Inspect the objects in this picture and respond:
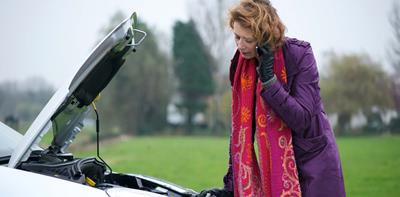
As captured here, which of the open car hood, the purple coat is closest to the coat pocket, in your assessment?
the purple coat

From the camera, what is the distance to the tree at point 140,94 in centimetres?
4588

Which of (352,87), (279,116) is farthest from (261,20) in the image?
(352,87)

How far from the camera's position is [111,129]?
44438 millimetres

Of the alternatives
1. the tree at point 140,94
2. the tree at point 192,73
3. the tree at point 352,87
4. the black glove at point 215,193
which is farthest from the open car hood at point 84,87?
the tree at point 192,73

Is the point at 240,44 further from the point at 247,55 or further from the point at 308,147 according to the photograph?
the point at 308,147

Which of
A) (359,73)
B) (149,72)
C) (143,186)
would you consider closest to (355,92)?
(359,73)

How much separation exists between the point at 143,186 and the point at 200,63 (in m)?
48.7

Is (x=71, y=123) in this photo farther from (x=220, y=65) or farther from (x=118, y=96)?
(x=220, y=65)

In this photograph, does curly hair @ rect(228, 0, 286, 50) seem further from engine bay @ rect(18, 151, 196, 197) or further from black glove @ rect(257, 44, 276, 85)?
engine bay @ rect(18, 151, 196, 197)

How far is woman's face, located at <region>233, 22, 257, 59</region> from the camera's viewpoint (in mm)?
2594

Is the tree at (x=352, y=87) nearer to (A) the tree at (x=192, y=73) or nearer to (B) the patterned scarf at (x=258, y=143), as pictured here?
(A) the tree at (x=192, y=73)

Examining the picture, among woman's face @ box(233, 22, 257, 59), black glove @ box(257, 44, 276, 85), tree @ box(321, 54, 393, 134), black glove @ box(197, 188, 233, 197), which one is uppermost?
tree @ box(321, 54, 393, 134)

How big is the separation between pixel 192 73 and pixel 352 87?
19859 mm

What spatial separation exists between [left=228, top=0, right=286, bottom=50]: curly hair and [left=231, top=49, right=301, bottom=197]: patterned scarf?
11 cm
